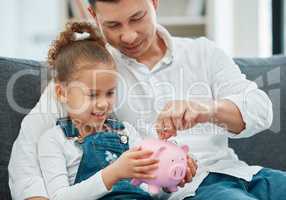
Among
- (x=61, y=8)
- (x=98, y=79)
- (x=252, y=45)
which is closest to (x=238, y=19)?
(x=252, y=45)

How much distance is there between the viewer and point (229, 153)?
1422 millimetres

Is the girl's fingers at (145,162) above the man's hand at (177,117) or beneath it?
beneath

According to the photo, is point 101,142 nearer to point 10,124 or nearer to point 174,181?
point 174,181

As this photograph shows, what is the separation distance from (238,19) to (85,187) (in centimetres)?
185

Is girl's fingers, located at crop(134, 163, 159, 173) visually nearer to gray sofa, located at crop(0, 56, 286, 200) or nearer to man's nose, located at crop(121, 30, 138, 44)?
man's nose, located at crop(121, 30, 138, 44)

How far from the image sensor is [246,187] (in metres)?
1.29

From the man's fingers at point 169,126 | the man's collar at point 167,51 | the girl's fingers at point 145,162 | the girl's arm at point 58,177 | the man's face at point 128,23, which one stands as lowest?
the girl's arm at point 58,177

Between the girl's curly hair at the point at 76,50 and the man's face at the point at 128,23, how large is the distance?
4 centimetres

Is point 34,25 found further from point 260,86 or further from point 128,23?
point 128,23

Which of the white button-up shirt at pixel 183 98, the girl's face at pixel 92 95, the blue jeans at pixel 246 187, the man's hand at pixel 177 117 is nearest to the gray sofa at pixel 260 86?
the white button-up shirt at pixel 183 98

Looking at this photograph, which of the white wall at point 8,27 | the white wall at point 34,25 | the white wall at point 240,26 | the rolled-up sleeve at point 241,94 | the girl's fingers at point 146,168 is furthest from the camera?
the white wall at point 34,25

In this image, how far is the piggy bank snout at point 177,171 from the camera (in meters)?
1.12

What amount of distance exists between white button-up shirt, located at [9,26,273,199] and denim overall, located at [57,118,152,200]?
9 centimetres

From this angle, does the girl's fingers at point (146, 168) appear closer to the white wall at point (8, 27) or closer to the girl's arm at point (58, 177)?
the girl's arm at point (58, 177)
